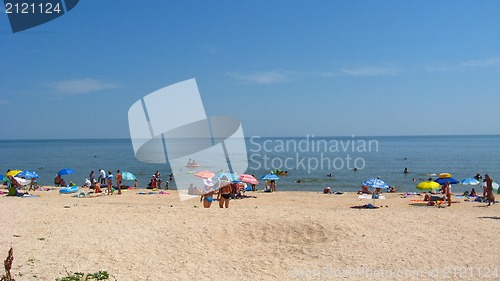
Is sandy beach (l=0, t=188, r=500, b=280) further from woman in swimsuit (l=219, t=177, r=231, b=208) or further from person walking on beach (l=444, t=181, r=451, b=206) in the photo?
person walking on beach (l=444, t=181, r=451, b=206)

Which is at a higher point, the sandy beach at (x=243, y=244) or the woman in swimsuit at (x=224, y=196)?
the woman in swimsuit at (x=224, y=196)

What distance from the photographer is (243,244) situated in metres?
11.0

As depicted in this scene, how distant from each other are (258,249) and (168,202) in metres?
10.1

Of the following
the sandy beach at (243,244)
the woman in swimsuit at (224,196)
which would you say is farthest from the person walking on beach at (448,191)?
the woman in swimsuit at (224,196)

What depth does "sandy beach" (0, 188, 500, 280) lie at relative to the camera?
28.9ft

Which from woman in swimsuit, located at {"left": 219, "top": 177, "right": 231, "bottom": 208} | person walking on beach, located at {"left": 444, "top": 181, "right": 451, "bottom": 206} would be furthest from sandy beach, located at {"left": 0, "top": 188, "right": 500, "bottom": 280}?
person walking on beach, located at {"left": 444, "top": 181, "right": 451, "bottom": 206}

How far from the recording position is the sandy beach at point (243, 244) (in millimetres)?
8820

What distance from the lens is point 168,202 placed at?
19.7 metres

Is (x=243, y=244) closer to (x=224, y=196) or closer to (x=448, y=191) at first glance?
(x=224, y=196)

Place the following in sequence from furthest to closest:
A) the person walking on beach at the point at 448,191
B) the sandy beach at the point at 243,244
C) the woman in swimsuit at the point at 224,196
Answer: the person walking on beach at the point at 448,191, the woman in swimsuit at the point at 224,196, the sandy beach at the point at 243,244

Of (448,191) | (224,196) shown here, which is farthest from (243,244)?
(448,191)

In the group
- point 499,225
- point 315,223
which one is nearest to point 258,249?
point 315,223

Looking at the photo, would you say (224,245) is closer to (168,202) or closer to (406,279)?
(406,279)

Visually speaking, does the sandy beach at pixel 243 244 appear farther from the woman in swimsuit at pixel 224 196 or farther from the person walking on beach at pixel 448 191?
the person walking on beach at pixel 448 191
